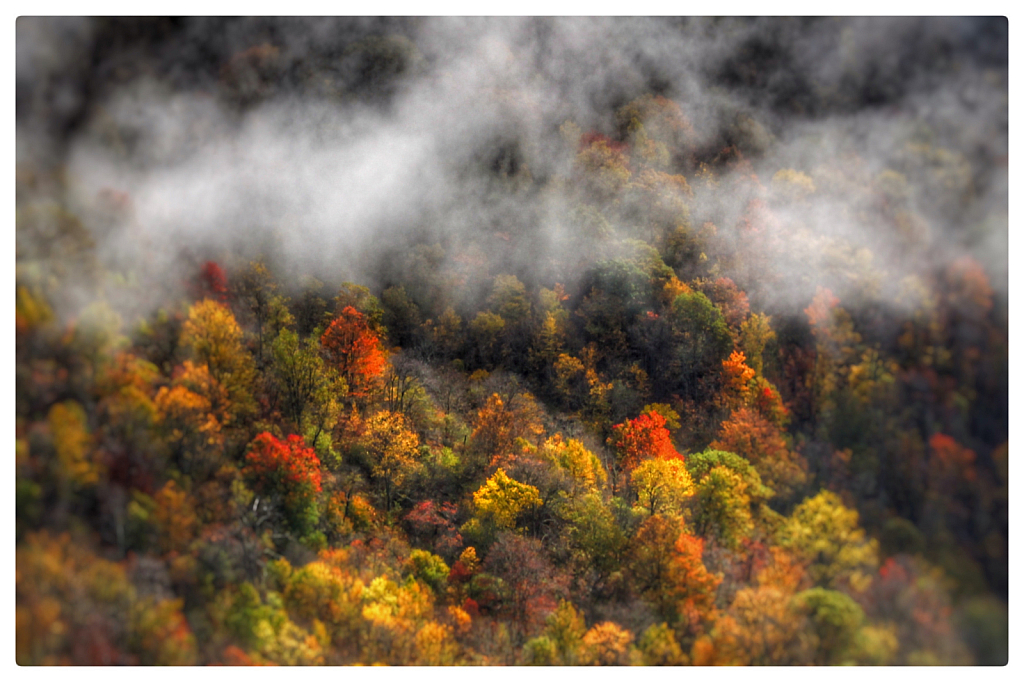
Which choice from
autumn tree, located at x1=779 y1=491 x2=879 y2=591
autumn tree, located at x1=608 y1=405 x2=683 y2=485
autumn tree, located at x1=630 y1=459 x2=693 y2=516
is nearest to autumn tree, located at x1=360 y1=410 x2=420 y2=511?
autumn tree, located at x1=608 y1=405 x2=683 y2=485

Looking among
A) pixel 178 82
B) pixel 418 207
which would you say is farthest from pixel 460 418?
pixel 178 82

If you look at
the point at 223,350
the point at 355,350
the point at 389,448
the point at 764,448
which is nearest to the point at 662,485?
the point at 764,448

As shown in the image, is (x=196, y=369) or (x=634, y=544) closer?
(x=196, y=369)

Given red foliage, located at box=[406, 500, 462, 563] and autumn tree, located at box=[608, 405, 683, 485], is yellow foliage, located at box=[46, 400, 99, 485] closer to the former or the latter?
red foliage, located at box=[406, 500, 462, 563]

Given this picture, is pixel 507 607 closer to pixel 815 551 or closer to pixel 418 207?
pixel 815 551

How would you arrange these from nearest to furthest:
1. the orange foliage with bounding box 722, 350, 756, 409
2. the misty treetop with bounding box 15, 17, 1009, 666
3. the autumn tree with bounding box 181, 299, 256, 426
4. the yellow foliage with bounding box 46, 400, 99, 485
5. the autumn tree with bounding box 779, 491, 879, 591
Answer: the yellow foliage with bounding box 46, 400, 99, 485 < the misty treetop with bounding box 15, 17, 1009, 666 < the autumn tree with bounding box 779, 491, 879, 591 < the autumn tree with bounding box 181, 299, 256, 426 < the orange foliage with bounding box 722, 350, 756, 409

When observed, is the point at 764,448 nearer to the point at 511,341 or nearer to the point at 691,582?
the point at 691,582
